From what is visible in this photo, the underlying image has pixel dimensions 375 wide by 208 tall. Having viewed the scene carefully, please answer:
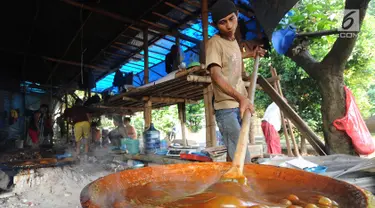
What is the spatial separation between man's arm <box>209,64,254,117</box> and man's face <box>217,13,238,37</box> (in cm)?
A: 52

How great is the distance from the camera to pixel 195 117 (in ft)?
60.8

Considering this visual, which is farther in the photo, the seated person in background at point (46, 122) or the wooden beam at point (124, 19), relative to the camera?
the seated person in background at point (46, 122)

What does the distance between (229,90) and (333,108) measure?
4.41 metres

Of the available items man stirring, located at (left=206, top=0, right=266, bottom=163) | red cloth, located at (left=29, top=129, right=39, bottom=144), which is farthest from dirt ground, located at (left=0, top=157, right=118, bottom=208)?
red cloth, located at (left=29, top=129, right=39, bottom=144)

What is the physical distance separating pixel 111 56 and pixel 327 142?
26.1ft

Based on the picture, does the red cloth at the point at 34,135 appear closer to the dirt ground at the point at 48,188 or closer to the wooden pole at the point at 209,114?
the dirt ground at the point at 48,188

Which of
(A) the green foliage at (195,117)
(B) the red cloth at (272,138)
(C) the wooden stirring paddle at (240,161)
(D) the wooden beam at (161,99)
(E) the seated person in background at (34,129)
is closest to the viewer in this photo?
(C) the wooden stirring paddle at (240,161)

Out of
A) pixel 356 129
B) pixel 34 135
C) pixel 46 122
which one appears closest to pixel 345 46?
pixel 356 129

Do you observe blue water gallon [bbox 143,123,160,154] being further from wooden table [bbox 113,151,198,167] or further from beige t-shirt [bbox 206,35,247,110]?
beige t-shirt [bbox 206,35,247,110]

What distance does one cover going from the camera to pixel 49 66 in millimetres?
10219

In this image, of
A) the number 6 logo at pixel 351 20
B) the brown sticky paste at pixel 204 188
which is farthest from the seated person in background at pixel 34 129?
the number 6 logo at pixel 351 20

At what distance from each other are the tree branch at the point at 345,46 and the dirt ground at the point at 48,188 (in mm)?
6063

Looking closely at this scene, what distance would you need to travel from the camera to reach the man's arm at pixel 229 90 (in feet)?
5.78

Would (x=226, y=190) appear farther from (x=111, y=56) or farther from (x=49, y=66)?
(x=49, y=66)
